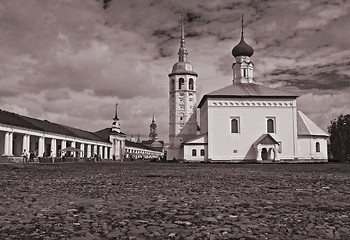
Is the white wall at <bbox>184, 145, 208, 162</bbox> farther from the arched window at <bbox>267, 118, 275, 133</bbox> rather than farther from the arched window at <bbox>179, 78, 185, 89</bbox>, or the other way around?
the arched window at <bbox>179, 78, 185, 89</bbox>

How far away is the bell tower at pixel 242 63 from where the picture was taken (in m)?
55.7

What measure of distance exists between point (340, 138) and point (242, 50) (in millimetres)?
19956

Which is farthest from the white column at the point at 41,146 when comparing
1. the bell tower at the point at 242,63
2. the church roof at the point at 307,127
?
the church roof at the point at 307,127

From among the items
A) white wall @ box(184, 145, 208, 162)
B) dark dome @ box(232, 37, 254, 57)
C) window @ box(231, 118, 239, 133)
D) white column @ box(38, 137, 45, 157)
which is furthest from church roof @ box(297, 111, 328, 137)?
white column @ box(38, 137, 45, 157)

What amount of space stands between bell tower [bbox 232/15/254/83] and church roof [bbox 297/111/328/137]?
395 inches

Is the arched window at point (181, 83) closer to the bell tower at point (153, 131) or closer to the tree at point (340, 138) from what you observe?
the tree at point (340, 138)

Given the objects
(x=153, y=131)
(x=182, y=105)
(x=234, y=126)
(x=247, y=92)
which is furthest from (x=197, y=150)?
(x=153, y=131)

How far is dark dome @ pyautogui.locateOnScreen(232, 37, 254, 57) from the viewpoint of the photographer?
185 ft

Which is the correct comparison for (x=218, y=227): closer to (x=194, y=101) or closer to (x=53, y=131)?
(x=53, y=131)

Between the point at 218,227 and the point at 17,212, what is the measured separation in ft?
7.81

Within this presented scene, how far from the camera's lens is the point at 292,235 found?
305cm

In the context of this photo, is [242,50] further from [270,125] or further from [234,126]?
[234,126]

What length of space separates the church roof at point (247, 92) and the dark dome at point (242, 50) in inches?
335

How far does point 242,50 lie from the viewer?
56500 millimetres
